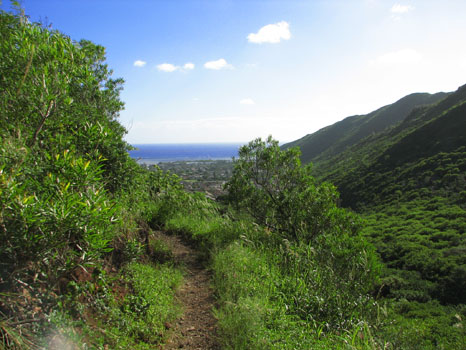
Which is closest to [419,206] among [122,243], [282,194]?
[282,194]

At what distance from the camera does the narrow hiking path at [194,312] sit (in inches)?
158

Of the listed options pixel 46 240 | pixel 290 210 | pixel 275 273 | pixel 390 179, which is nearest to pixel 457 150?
pixel 390 179

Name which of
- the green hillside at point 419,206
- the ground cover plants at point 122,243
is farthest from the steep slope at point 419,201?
the ground cover plants at point 122,243

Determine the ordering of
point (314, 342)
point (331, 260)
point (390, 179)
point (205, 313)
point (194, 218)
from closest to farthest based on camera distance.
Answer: point (314, 342)
point (205, 313)
point (331, 260)
point (194, 218)
point (390, 179)

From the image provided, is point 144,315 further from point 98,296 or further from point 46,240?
point 46,240

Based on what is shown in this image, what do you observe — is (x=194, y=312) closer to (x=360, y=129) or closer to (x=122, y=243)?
(x=122, y=243)

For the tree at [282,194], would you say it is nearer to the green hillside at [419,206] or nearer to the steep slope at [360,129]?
the green hillside at [419,206]

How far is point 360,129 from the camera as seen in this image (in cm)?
13075

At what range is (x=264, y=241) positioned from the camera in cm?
718

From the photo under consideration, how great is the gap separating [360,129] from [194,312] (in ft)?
474

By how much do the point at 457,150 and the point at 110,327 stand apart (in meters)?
71.9

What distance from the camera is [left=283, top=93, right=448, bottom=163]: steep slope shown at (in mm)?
123812

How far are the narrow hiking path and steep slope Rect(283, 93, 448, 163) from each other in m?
117

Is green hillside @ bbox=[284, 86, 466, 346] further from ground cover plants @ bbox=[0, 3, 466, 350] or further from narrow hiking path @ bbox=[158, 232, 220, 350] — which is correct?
narrow hiking path @ bbox=[158, 232, 220, 350]
